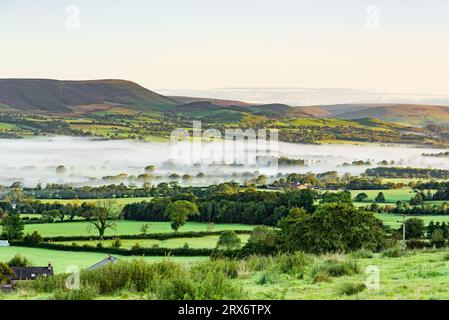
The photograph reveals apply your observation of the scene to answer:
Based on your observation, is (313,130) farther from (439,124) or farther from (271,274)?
(271,274)

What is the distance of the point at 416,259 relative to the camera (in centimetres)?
1095

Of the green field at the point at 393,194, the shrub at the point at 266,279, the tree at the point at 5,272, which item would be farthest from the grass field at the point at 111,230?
the shrub at the point at 266,279

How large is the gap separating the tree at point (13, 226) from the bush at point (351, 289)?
11171mm

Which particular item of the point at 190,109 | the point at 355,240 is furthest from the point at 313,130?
the point at 355,240

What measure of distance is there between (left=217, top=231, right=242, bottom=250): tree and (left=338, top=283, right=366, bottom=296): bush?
8398mm

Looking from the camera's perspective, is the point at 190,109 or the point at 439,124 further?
the point at 439,124

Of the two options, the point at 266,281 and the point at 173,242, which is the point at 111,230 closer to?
the point at 173,242

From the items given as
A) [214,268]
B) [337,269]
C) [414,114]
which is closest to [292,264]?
[337,269]

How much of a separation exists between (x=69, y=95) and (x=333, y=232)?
8.39 metres

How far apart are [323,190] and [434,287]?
12.3 meters

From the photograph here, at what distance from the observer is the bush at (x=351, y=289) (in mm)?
8000

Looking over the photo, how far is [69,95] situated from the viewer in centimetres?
1912

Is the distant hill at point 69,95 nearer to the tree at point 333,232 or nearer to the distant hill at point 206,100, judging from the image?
the distant hill at point 206,100
